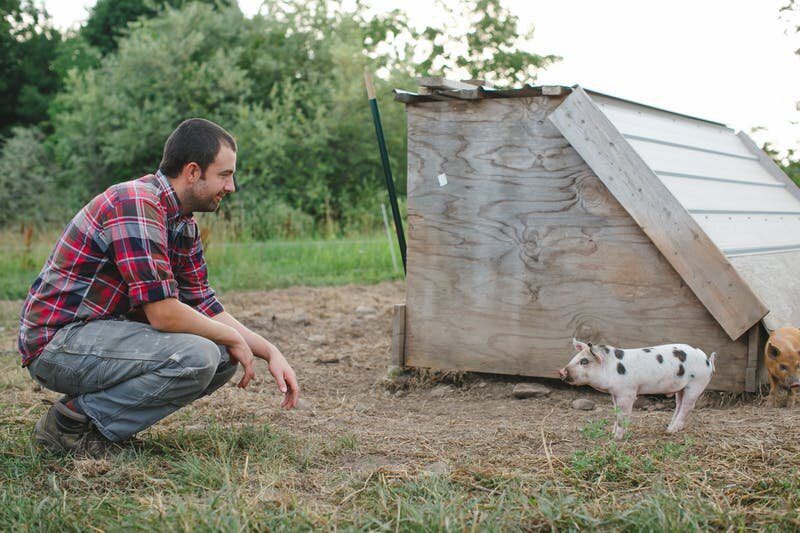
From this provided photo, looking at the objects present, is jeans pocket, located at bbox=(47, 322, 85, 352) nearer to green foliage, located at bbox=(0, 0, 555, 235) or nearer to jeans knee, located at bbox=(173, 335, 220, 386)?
jeans knee, located at bbox=(173, 335, 220, 386)

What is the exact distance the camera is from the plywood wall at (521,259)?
4.21 metres

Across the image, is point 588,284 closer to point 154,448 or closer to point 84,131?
point 154,448

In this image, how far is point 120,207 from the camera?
119 inches

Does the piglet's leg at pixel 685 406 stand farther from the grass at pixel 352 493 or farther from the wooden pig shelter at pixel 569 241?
the wooden pig shelter at pixel 569 241

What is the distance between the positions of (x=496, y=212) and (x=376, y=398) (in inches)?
50.6

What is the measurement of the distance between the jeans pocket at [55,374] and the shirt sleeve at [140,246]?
0.40 metres

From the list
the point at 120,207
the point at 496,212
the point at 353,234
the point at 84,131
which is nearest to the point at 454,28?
the point at 353,234

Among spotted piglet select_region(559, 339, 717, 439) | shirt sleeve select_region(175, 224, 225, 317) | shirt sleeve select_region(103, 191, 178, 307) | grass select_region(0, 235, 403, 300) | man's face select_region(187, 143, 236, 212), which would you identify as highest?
man's face select_region(187, 143, 236, 212)

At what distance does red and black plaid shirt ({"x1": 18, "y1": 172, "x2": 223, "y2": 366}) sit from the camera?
299 centimetres

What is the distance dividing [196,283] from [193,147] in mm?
695

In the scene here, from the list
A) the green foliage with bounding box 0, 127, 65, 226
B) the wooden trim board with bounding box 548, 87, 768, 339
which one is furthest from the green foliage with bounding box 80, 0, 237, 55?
the wooden trim board with bounding box 548, 87, 768, 339

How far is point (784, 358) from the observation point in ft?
11.9

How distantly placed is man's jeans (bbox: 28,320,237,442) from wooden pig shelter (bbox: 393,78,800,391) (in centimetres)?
190

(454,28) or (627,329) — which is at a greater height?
(454,28)
